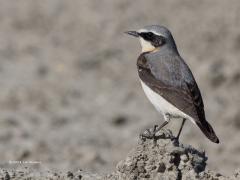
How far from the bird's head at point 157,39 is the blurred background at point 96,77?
2.60 m

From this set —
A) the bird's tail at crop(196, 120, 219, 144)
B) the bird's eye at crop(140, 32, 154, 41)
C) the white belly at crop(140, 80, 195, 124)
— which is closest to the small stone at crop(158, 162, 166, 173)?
the bird's tail at crop(196, 120, 219, 144)

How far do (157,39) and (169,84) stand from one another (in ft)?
2.66

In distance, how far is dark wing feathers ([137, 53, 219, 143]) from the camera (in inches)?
427

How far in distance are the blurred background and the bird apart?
8.90ft

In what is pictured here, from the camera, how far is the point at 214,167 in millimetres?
15008

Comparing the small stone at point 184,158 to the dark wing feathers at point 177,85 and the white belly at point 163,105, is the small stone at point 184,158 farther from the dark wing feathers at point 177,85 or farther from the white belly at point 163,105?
the white belly at point 163,105

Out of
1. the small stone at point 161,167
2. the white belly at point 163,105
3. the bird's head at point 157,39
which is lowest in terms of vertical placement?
the small stone at point 161,167

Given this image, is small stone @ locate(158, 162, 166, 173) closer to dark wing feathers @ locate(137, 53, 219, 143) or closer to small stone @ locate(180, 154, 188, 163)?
small stone @ locate(180, 154, 188, 163)

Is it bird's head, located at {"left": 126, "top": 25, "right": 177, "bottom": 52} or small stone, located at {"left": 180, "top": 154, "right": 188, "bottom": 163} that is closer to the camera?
small stone, located at {"left": 180, "top": 154, "right": 188, "bottom": 163}

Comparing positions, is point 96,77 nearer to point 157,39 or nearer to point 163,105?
point 157,39

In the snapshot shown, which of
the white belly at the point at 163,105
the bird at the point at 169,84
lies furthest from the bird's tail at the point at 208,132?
the white belly at the point at 163,105

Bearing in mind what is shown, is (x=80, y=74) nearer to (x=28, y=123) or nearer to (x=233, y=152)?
(x=28, y=123)

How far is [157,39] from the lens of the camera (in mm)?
11664

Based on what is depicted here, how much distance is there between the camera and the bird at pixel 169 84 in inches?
428
